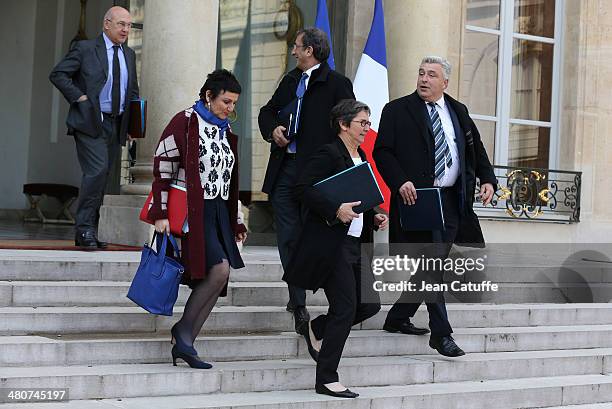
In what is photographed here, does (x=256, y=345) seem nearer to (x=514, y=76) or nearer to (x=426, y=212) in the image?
(x=426, y=212)

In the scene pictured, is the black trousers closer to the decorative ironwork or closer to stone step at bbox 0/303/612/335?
stone step at bbox 0/303/612/335

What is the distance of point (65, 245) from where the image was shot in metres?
9.34

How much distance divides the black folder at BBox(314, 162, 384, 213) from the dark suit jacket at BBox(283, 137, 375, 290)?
5 cm

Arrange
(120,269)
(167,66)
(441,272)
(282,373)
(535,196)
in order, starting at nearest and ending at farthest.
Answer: (282,373)
(441,272)
(120,269)
(167,66)
(535,196)

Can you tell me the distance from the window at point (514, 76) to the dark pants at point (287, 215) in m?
5.38

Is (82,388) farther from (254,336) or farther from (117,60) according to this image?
(117,60)

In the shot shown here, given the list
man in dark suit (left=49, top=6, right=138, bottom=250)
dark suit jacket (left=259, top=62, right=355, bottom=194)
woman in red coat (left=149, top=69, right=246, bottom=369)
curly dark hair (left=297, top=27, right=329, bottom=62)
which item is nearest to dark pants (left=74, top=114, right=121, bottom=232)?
man in dark suit (left=49, top=6, right=138, bottom=250)

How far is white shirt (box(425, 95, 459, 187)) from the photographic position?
7.41m

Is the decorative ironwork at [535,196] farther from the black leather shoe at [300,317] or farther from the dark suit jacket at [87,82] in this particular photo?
the black leather shoe at [300,317]

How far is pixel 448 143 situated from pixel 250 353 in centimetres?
185

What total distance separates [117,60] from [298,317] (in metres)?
2.80

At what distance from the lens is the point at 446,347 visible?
24.0 feet

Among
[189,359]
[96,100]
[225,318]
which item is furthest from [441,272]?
[96,100]

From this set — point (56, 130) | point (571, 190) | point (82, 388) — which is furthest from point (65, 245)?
point (56, 130)
